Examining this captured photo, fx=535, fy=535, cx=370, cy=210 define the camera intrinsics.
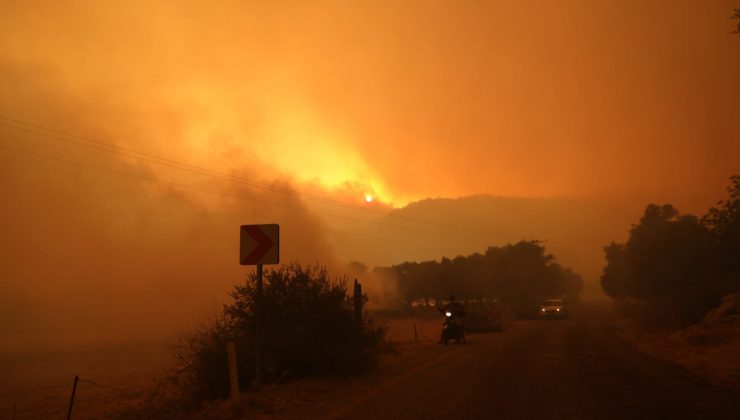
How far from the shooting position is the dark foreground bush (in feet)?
36.2

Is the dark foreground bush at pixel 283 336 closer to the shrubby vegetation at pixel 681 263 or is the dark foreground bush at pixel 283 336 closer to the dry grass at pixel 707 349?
the dry grass at pixel 707 349

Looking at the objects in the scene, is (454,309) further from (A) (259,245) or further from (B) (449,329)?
(A) (259,245)

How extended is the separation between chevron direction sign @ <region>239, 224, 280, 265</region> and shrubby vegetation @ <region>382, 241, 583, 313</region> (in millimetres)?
66611

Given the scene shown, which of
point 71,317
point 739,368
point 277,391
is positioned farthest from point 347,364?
point 71,317

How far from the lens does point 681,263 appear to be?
4556cm

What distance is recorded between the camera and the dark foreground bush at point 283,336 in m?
11.0

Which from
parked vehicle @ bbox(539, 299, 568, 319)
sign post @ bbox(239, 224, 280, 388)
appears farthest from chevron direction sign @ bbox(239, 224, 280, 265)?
parked vehicle @ bbox(539, 299, 568, 319)

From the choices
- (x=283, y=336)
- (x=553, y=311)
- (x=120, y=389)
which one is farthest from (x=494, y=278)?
(x=283, y=336)

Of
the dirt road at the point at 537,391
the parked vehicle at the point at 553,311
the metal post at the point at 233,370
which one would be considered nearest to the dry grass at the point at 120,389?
the metal post at the point at 233,370

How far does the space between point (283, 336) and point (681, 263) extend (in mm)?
43992

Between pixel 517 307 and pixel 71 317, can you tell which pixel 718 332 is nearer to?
pixel 517 307

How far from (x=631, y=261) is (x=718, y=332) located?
3606 centimetres

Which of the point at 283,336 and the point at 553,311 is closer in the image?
the point at 283,336

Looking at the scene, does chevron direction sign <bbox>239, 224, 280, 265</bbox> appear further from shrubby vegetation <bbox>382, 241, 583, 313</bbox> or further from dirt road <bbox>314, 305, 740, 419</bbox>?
shrubby vegetation <bbox>382, 241, 583, 313</bbox>
